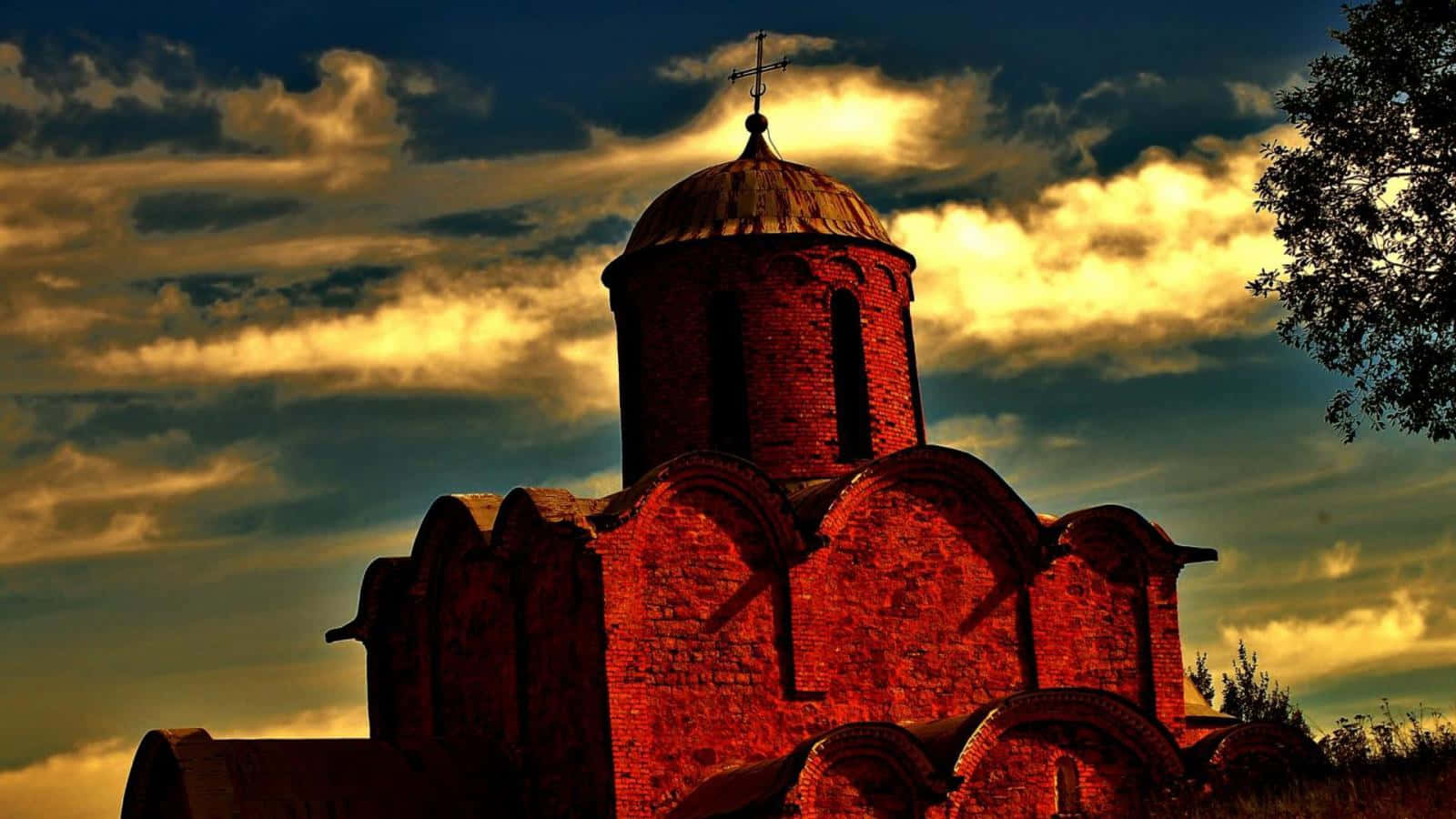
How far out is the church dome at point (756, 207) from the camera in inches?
829

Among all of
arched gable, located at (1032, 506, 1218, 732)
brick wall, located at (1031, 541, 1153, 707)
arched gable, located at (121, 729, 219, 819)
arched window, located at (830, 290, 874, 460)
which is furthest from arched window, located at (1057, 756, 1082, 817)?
arched gable, located at (121, 729, 219, 819)

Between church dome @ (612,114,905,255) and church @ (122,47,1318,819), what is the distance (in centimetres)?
4

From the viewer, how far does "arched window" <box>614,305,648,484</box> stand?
2102 cm

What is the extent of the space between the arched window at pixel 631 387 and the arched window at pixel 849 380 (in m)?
1.99

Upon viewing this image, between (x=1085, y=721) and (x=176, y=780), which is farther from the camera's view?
(x=176, y=780)

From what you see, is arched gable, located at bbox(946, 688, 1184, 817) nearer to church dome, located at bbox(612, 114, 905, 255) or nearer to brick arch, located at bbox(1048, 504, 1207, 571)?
brick arch, located at bbox(1048, 504, 1207, 571)

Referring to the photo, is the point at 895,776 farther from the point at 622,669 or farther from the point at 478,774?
the point at 478,774

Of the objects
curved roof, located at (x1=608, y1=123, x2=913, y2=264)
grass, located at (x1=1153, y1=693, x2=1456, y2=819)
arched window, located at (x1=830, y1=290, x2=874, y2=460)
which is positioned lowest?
grass, located at (x1=1153, y1=693, x2=1456, y2=819)

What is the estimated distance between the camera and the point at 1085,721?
17828 millimetres

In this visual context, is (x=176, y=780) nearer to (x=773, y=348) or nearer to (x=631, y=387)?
(x=631, y=387)

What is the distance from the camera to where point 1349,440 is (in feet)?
60.4

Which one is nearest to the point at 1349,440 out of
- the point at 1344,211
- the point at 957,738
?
the point at 1344,211

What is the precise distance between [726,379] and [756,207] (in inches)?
72.9

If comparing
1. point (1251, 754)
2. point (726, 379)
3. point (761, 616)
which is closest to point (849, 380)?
point (726, 379)
